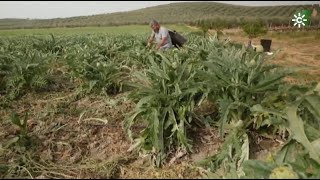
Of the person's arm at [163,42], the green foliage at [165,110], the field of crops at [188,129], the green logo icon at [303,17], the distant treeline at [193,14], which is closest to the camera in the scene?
the field of crops at [188,129]

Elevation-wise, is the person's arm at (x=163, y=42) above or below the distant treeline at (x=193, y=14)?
above

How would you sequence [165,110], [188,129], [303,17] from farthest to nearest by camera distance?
[303,17]
[188,129]
[165,110]

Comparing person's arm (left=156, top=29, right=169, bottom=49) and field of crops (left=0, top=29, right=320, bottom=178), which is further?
person's arm (left=156, top=29, right=169, bottom=49)

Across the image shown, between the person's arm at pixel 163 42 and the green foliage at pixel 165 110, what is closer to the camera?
the green foliage at pixel 165 110

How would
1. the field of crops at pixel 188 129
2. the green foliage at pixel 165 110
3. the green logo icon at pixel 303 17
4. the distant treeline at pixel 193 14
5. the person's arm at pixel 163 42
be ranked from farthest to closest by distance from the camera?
1. the distant treeline at pixel 193 14
2. the green logo icon at pixel 303 17
3. the person's arm at pixel 163 42
4. the green foliage at pixel 165 110
5. the field of crops at pixel 188 129

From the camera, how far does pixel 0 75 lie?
483cm

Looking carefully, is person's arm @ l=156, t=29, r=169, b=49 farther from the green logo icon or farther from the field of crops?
the green logo icon

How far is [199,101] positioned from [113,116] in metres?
1.04

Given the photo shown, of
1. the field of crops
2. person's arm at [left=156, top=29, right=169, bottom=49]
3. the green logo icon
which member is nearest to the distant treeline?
the green logo icon

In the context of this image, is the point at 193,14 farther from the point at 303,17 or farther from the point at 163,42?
the point at 163,42

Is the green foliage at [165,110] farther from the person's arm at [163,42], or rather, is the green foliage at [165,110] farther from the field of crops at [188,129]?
the person's arm at [163,42]

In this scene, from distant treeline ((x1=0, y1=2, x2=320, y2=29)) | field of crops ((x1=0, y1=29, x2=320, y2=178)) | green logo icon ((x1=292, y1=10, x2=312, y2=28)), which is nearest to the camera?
field of crops ((x1=0, y1=29, x2=320, y2=178))

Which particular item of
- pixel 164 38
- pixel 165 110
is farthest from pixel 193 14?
pixel 165 110

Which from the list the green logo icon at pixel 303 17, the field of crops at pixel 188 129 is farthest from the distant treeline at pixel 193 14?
the field of crops at pixel 188 129
